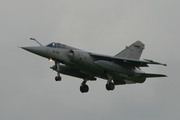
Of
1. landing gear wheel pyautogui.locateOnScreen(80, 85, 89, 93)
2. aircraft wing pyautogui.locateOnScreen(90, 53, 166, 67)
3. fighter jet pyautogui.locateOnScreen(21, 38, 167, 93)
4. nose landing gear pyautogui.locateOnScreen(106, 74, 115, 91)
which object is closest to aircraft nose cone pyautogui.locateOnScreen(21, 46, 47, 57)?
fighter jet pyautogui.locateOnScreen(21, 38, 167, 93)

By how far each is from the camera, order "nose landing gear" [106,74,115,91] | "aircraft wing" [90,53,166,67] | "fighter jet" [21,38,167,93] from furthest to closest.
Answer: "nose landing gear" [106,74,115,91] < "aircraft wing" [90,53,166,67] < "fighter jet" [21,38,167,93]

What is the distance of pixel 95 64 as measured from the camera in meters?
41.2

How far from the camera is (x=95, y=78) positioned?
44.8 metres

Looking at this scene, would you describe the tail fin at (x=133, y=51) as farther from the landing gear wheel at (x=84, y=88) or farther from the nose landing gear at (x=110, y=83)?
the landing gear wheel at (x=84, y=88)

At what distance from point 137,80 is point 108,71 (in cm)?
282

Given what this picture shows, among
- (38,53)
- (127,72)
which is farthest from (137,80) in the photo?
(38,53)

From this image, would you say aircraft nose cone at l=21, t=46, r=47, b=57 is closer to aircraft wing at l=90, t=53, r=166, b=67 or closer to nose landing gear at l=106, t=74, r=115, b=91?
aircraft wing at l=90, t=53, r=166, b=67

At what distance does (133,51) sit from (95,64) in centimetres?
469

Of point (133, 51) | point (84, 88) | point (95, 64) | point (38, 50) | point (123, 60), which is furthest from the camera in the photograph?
point (133, 51)

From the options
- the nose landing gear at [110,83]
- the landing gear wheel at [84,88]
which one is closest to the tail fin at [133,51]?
the nose landing gear at [110,83]

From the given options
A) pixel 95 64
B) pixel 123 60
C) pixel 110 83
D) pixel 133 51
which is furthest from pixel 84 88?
pixel 133 51

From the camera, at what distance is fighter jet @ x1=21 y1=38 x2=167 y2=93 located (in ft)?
133

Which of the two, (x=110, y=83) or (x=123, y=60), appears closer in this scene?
(x=123, y=60)

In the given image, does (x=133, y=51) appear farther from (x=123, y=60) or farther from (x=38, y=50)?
(x=38, y=50)
